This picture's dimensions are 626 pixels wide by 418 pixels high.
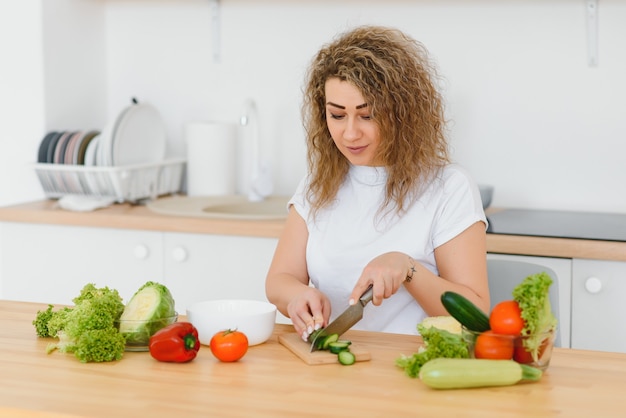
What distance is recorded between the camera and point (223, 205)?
3219 mm

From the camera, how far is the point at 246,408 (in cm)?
132

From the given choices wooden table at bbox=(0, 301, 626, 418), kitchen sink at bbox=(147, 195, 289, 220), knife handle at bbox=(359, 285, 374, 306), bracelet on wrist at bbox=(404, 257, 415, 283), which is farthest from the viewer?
kitchen sink at bbox=(147, 195, 289, 220)

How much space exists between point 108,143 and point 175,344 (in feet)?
5.85

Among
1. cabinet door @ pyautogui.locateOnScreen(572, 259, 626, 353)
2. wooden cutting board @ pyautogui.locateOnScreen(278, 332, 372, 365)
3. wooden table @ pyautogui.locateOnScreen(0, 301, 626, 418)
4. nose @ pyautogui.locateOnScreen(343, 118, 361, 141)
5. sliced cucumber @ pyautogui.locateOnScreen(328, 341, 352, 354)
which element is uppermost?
nose @ pyautogui.locateOnScreen(343, 118, 361, 141)

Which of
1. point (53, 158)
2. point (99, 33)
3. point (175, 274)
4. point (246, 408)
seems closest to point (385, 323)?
point (246, 408)

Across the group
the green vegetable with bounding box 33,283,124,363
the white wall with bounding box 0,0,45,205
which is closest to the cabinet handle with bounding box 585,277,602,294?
the green vegetable with bounding box 33,283,124,363

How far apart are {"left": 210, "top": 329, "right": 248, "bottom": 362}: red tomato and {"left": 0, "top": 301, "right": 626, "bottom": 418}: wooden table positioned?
0.6 inches

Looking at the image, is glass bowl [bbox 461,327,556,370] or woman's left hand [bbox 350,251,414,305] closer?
glass bowl [bbox 461,327,556,370]

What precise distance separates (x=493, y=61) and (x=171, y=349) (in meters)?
1.94

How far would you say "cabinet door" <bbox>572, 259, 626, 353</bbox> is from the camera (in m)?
2.52

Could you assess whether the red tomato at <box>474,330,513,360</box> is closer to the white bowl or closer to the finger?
the finger

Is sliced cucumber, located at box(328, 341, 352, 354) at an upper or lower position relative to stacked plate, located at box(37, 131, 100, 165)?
lower

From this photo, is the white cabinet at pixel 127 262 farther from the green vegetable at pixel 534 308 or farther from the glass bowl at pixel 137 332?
the green vegetable at pixel 534 308

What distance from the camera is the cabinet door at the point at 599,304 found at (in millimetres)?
2523
